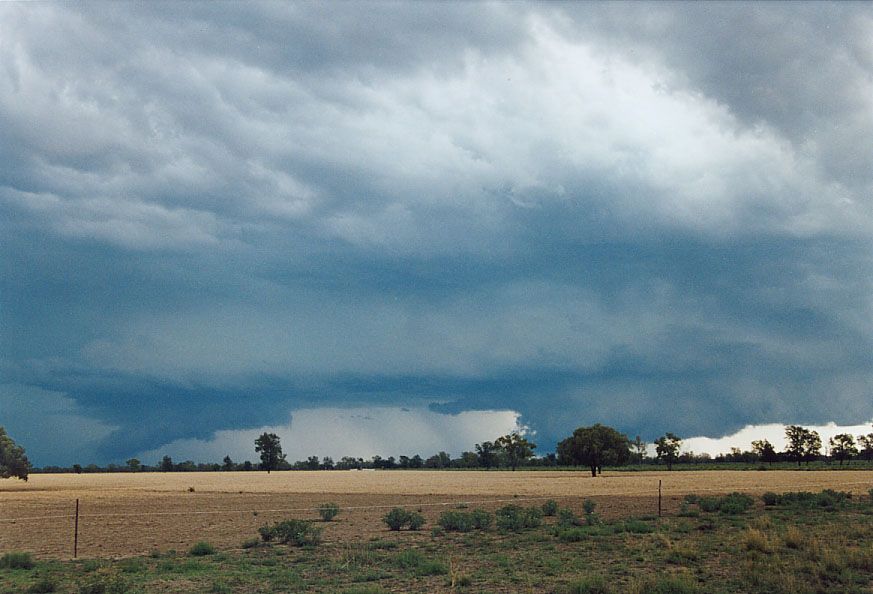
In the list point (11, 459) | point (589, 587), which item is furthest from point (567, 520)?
point (11, 459)

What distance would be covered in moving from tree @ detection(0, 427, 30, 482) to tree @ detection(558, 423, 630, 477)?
295 ft

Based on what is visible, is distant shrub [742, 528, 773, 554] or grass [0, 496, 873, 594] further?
distant shrub [742, 528, 773, 554]

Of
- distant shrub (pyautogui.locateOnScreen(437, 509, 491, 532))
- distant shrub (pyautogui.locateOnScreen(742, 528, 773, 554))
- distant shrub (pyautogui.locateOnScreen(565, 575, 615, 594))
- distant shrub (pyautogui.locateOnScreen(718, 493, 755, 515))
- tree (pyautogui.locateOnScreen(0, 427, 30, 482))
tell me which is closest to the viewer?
distant shrub (pyautogui.locateOnScreen(565, 575, 615, 594))

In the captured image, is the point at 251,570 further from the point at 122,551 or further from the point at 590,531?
the point at 590,531

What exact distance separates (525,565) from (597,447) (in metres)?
114

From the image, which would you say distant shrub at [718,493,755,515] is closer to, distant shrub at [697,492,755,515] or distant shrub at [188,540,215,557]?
distant shrub at [697,492,755,515]

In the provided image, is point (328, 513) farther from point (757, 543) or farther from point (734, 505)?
point (757, 543)

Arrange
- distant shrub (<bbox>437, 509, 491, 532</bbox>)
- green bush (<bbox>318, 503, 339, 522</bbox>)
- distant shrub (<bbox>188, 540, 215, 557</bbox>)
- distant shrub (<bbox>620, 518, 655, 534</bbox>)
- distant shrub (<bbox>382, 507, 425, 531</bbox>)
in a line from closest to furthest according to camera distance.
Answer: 1. distant shrub (<bbox>188, 540, 215, 557</bbox>)
2. distant shrub (<bbox>620, 518, 655, 534</bbox>)
3. distant shrub (<bbox>437, 509, 491, 532</bbox>)
4. distant shrub (<bbox>382, 507, 425, 531</bbox>)
5. green bush (<bbox>318, 503, 339, 522</bbox>)

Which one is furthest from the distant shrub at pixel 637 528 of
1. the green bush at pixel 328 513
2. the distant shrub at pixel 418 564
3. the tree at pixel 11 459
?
the tree at pixel 11 459

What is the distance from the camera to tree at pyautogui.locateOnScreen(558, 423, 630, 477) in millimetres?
134500

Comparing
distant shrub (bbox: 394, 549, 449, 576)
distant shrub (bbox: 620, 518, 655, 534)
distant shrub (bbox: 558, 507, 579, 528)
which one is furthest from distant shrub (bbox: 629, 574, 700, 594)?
distant shrub (bbox: 558, 507, 579, 528)

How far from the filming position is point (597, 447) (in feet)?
439

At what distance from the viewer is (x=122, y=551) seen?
31750 millimetres

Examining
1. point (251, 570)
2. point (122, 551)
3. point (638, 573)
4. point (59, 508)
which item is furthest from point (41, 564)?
point (59, 508)
